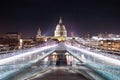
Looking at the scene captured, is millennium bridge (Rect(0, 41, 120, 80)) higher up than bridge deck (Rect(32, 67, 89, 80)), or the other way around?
millennium bridge (Rect(0, 41, 120, 80))

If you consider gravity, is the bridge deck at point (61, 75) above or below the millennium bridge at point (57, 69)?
below

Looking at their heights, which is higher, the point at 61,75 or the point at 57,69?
the point at 57,69

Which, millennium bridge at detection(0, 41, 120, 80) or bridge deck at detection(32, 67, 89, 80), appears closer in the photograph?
millennium bridge at detection(0, 41, 120, 80)

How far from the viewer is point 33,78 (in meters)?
49.8

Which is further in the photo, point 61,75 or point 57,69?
point 57,69

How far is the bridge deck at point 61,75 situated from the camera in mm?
52844

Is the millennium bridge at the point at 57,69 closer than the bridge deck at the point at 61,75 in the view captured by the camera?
Yes

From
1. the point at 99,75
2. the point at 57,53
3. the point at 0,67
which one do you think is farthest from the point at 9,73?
the point at 57,53

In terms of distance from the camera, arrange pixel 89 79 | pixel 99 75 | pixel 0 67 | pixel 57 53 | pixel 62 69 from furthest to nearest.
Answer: pixel 57 53, pixel 62 69, pixel 89 79, pixel 99 75, pixel 0 67

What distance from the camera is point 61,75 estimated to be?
57094mm

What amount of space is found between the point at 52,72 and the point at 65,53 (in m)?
44.2

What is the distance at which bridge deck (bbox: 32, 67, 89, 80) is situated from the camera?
5284 cm

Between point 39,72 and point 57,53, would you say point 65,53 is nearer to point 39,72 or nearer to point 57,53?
point 57,53

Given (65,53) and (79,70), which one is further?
(65,53)
